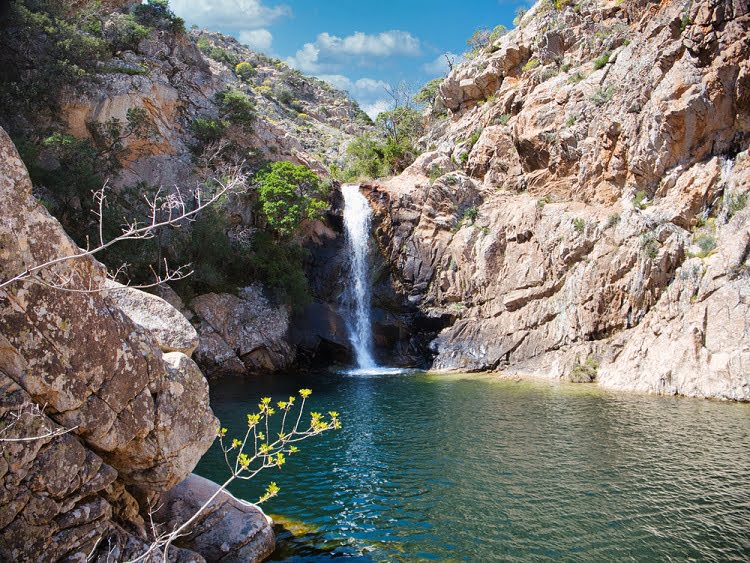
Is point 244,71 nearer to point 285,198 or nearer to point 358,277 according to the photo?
point 285,198

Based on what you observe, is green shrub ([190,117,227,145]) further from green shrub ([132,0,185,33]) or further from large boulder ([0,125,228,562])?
large boulder ([0,125,228,562])

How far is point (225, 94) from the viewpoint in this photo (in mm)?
45000

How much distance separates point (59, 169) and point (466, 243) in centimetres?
2781

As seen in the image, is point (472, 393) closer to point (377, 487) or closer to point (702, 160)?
point (377, 487)

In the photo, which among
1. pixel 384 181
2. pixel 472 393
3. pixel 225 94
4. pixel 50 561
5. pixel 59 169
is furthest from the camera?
pixel 384 181

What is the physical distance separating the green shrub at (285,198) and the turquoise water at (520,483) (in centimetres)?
1780

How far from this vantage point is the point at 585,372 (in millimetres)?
29891

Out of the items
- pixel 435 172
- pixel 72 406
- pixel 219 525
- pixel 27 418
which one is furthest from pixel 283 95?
pixel 27 418

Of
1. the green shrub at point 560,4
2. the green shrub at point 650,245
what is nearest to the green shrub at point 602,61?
the green shrub at point 560,4

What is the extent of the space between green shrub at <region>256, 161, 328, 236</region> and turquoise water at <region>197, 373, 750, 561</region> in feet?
58.4

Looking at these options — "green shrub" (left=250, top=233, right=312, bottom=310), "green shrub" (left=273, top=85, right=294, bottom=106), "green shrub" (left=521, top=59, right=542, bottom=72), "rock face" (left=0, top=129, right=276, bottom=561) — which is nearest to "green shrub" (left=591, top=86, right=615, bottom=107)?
"green shrub" (left=521, top=59, right=542, bottom=72)

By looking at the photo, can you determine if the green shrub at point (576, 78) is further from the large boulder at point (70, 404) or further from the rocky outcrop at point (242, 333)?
the large boulder at point (70, 404)

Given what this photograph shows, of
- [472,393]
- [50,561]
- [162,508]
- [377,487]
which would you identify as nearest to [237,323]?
[472,393]

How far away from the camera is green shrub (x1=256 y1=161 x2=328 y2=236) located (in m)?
38.3
